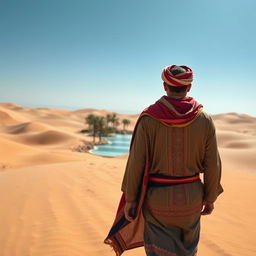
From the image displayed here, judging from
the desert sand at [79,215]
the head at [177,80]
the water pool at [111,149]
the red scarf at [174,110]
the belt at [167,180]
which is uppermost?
the head at [177,80]

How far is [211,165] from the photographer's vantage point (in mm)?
2410

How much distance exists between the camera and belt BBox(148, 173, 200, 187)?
229cm

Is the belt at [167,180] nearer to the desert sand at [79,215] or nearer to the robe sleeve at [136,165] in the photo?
the robe sleeve at [136,165]

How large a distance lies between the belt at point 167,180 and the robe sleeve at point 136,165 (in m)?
0.11

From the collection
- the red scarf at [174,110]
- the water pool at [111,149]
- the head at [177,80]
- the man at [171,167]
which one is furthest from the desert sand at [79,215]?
the water pool at [111,149]

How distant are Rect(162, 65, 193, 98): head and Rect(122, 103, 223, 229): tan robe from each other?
27 centimetres

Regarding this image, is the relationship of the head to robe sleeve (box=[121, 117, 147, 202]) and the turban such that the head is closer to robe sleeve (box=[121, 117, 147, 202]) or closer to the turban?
the turban

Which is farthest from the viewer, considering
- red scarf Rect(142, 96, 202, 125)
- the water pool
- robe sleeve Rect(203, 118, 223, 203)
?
the water pool

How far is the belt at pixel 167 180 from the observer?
2.29m

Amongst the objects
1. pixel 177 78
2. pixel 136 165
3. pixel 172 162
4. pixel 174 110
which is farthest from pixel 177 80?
pixel 136 165

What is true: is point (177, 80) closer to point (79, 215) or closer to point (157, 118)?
point (157, 118)

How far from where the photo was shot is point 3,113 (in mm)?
82875

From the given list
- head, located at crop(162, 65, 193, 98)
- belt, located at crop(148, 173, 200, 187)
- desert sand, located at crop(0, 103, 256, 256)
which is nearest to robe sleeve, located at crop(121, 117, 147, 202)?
belt, located at crop(148, 173, 200, 187)

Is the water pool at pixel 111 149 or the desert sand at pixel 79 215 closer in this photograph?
the desert sand at pixel 79 215
